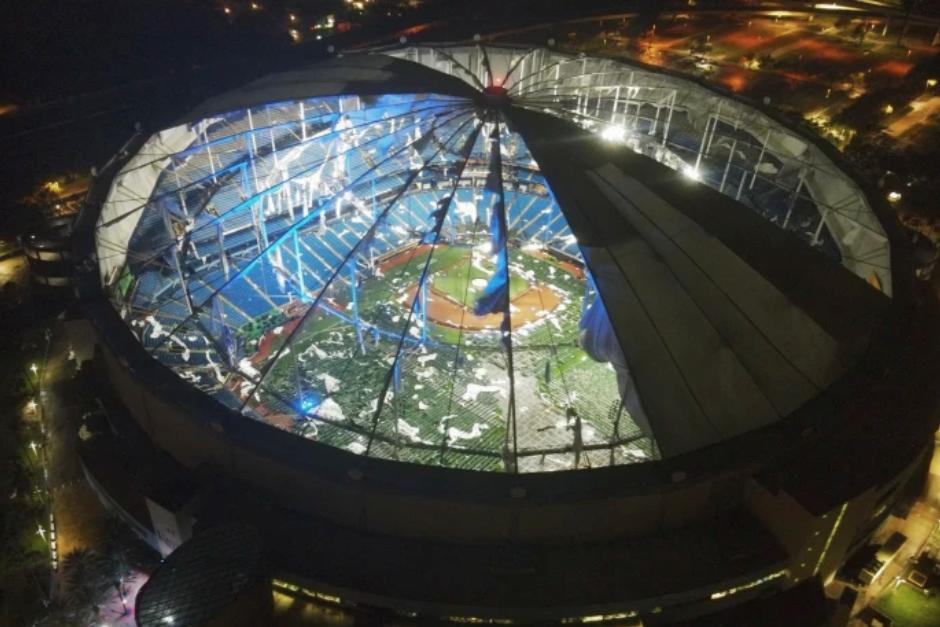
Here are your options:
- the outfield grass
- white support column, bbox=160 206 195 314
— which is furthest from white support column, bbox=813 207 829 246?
white support column, bbox=160 206 195 314

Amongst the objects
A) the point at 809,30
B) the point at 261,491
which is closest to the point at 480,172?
the point at 261,491

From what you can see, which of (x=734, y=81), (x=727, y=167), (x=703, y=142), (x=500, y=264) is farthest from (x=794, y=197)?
(x=734, y=81)

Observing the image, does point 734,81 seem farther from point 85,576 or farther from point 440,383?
point 85,576

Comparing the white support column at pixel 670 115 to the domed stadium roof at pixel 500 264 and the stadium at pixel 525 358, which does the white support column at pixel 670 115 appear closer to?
the domed stadium roof at pixel 500 264

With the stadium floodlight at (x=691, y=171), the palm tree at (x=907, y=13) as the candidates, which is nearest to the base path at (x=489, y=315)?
the stadium floodlight at (x=691, y=171)

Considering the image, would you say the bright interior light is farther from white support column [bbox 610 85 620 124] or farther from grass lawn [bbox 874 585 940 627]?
grass lawn [bbox 874 585 940 627]
